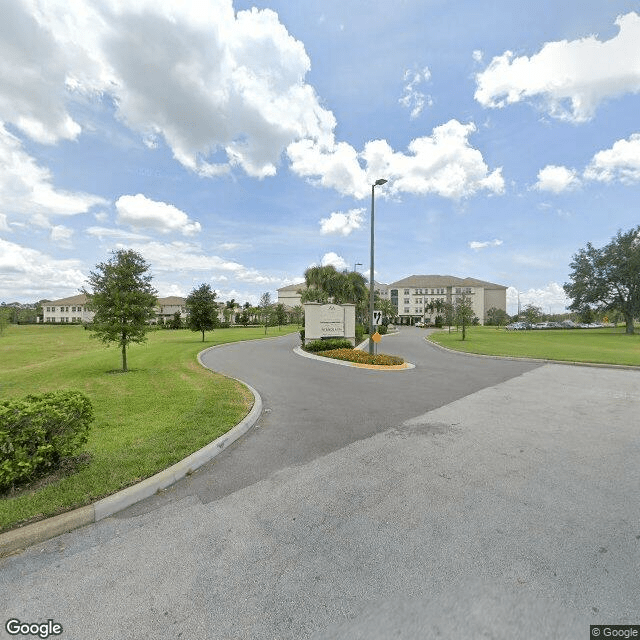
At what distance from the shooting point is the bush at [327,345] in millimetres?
19750

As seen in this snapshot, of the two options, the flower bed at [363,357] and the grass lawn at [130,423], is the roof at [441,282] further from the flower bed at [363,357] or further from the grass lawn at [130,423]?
the grass lawn at [130,423]

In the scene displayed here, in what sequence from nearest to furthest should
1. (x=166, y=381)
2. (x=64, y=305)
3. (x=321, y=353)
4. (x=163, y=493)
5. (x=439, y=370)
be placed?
1. (x=163, y=493)
2. (x=166, y=381)
3. (x=439, y=370)
4. (x=321, y=353)
5. (x=64, y=305)

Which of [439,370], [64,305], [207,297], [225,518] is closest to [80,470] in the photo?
[225,518]

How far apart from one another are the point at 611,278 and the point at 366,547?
6649cm

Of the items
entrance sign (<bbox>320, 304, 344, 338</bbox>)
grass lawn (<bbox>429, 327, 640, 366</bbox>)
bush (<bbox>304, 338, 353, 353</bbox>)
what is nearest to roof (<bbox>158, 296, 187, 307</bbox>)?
entrance sign (<bbox>320, 304, 344, 338</bbox>)

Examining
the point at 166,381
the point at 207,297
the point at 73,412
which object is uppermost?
the point at 207,297

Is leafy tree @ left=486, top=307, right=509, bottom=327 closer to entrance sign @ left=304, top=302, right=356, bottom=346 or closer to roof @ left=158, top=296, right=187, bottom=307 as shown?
entrance sign @ left=304, top=302, right=356, bottom=346

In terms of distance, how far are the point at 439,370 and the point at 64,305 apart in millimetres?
131433

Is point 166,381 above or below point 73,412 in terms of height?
below

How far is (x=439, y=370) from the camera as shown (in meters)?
13.6

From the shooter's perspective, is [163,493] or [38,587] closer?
[38,587]

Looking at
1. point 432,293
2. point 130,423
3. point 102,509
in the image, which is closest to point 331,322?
point 130,423

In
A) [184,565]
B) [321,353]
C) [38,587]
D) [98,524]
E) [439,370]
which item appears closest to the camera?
[38,587]

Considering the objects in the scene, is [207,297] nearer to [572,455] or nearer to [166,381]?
[166,381]
